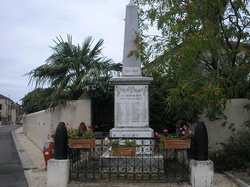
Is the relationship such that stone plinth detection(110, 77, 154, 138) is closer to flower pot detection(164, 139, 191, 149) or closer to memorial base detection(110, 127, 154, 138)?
memorial base detection(110, 127, 154, 138)

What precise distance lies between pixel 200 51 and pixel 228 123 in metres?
3.99

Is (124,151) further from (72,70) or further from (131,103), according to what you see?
(72,70)

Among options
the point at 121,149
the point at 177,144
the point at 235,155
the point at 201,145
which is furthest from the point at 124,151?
the point at 235,155

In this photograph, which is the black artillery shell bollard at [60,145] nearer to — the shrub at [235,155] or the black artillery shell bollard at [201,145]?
the black artillery shell bollard at [201,145]

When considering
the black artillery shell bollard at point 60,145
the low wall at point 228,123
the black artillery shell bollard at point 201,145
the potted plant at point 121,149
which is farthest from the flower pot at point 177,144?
the low wall at point 228,123

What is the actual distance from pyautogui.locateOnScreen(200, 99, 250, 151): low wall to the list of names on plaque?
3249mm

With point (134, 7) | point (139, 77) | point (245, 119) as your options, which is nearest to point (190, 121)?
point (245, 119)

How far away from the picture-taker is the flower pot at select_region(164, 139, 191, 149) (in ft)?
19.1

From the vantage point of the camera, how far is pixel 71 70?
11586mm

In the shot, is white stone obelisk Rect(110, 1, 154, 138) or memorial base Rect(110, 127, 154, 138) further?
white stone obelisk Rect(110, 1, 154, 138)

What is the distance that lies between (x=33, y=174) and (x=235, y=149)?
5.52m

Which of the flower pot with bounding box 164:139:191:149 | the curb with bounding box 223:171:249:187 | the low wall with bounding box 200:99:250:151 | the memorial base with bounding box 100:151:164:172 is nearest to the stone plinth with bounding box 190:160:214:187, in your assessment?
the flower pot with bounding box 164:139:191:149

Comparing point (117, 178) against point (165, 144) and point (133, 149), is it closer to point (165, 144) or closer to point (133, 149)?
point (133, 149)

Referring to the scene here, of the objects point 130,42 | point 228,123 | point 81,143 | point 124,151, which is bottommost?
point 124,151
